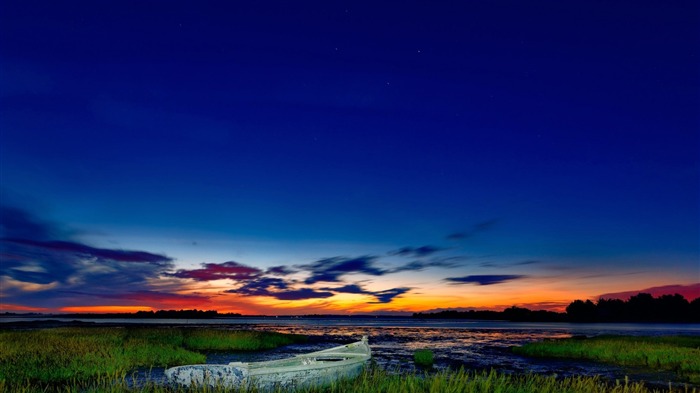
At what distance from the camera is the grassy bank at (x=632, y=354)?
25862mm

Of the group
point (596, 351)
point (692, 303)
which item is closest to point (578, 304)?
point (692, 303)

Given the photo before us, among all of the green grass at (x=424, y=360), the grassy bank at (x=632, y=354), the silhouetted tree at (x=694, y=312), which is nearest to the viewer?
the grassy bank at (x=632, y=354)

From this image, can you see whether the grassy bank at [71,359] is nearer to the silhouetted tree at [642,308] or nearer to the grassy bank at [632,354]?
the grassy bank at [632,354]

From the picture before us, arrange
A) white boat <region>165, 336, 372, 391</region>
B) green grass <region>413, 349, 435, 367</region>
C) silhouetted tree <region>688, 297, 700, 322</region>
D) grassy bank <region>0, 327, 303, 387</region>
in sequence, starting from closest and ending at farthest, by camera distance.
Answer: white boat <region>165, 336, 372, 391</region> < grassy bank <region>0, 327, 303, 387</region> < green grass <region>413, 349, 435, 367</region> < silhouetted tree <region>688, 297, 700, 322</region>

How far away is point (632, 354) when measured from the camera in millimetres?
29875

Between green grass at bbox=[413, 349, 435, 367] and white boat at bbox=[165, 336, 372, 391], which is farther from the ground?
white boat at bbox=[165, 336, 372, 391]

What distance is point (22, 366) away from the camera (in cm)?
1975

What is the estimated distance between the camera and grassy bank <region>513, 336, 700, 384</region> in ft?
84.9

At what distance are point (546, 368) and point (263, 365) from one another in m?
17.1

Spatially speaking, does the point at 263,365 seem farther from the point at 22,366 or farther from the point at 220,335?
the point at 220,335

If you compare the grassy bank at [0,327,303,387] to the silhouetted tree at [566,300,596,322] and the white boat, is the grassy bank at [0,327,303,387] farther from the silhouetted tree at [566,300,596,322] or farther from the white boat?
the silhouetted tree at [566,300,596,322]

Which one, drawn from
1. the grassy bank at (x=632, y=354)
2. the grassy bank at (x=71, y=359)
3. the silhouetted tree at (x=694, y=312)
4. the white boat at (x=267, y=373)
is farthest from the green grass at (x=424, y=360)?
the silhouetted tree at (x=694, y=312)

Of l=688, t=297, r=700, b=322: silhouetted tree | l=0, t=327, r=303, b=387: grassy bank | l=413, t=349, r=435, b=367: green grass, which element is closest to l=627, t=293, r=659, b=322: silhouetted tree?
l=688, t=297, r=700, b=322: silhouetted tree

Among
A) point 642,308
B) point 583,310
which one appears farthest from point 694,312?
point 583,310
